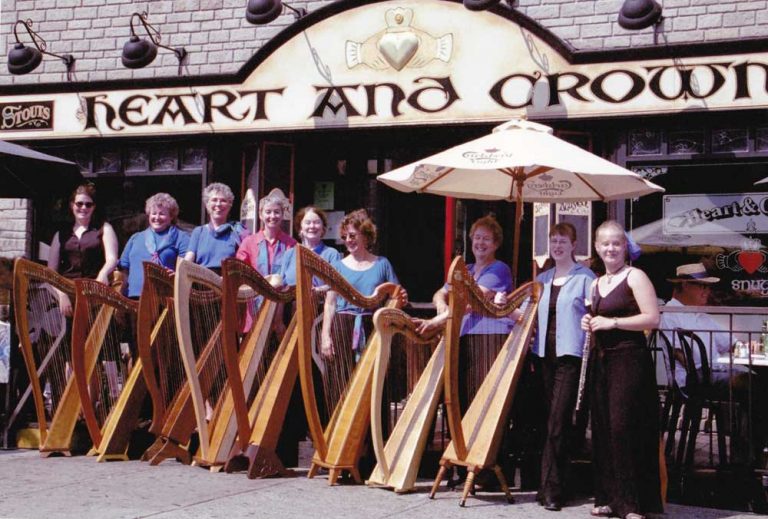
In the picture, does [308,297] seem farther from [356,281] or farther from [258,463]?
[258,463]

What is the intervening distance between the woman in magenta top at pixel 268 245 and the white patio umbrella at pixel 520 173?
873 mm

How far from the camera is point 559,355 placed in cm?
616

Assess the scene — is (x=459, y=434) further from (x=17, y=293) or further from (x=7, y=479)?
(x=17, y=293)

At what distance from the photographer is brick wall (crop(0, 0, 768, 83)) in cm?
928

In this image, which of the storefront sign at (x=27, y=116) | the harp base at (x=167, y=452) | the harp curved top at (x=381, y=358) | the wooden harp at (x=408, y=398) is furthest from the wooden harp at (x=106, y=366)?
the storefront sign at (x=27, y=116)

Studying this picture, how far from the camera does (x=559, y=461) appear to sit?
6.05 m

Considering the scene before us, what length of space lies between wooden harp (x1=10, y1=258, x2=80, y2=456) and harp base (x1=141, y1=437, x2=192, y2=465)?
2.76 feet

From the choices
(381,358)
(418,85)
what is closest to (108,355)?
(381,358)

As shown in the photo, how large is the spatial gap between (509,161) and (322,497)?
2.28 metres

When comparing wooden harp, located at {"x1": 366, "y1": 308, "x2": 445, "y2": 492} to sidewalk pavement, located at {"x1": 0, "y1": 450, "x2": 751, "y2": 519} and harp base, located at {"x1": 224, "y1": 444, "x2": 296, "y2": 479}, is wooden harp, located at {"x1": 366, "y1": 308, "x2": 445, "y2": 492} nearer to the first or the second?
sidewalk pavement, located at {"x1": 0, "y1": 450, "x2": 751, "y2": 519}

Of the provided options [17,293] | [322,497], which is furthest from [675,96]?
[17,293]

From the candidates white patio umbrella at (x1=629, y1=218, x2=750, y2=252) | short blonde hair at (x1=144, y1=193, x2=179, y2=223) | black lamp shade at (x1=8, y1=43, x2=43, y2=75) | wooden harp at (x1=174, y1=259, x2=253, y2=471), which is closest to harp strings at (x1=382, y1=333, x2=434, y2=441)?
wooden harp at (x1=174, y1=259, x2=253, y2=471)

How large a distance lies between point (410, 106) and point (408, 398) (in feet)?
13.1

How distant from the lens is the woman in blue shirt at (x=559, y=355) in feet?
19.8
